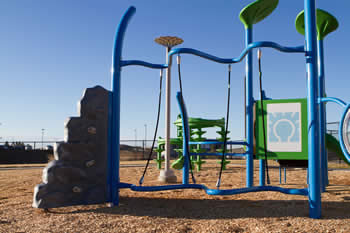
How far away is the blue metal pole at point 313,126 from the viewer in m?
4.05

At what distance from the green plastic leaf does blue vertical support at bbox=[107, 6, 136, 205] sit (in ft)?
9.68

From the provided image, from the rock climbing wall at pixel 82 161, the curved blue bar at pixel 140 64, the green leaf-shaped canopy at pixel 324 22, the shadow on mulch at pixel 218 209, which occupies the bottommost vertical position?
the shadow on mulch at pixel 218 209

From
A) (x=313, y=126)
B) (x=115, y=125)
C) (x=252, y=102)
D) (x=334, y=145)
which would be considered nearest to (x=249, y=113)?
(x=252, y=102)

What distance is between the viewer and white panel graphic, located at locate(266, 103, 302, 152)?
5445 mm

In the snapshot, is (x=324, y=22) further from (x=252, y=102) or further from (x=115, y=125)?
(x=115, y=125)

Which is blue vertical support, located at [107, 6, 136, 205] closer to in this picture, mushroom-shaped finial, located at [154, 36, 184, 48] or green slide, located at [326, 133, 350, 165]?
mushroom-shaped finial, located at [154, 36, 184, 48]

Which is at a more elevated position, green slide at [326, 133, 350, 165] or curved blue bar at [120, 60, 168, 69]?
curved blue bar at [120, 60, 168, 69]

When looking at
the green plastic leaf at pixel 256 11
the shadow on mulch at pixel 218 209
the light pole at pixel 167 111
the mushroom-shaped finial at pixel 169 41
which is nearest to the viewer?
the shadow on mulch at pixel 218 209

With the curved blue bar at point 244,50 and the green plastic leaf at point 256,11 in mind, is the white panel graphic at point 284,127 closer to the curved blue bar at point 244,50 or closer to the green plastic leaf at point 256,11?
the curved blue bar at point 244,50

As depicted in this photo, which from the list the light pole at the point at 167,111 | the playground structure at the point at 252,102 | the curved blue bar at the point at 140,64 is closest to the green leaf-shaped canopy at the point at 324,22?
the playground structure at the point at 252,102

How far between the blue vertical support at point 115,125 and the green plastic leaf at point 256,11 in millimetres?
2950

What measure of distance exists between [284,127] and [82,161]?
3.62 meters

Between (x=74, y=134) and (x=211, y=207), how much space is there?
2460 millimetres

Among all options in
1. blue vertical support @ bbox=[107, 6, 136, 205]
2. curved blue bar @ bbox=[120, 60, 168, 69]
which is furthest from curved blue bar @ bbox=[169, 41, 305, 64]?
blue vertical support @ bbox=[107, 6, 136, 205]
